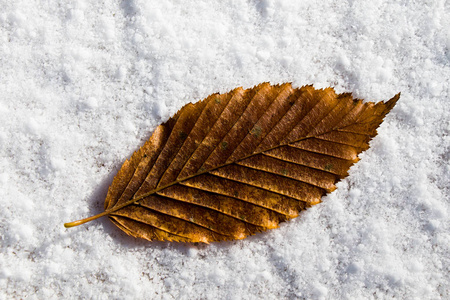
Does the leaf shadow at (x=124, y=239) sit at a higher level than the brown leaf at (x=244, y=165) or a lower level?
lower

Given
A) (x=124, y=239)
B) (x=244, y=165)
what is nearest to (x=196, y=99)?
(x=244, y=165)

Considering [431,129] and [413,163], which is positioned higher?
[431,129]

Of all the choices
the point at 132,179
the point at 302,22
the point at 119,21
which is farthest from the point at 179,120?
the point at 302,22

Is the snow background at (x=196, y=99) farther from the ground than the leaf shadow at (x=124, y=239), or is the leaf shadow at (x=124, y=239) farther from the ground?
the snow background at (x=196, y=99)

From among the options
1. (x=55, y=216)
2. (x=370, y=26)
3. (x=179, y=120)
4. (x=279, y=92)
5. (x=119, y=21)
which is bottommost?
(x=55, y=216)

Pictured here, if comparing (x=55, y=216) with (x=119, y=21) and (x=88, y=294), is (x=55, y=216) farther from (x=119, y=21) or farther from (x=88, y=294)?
(x=119, y=21)
